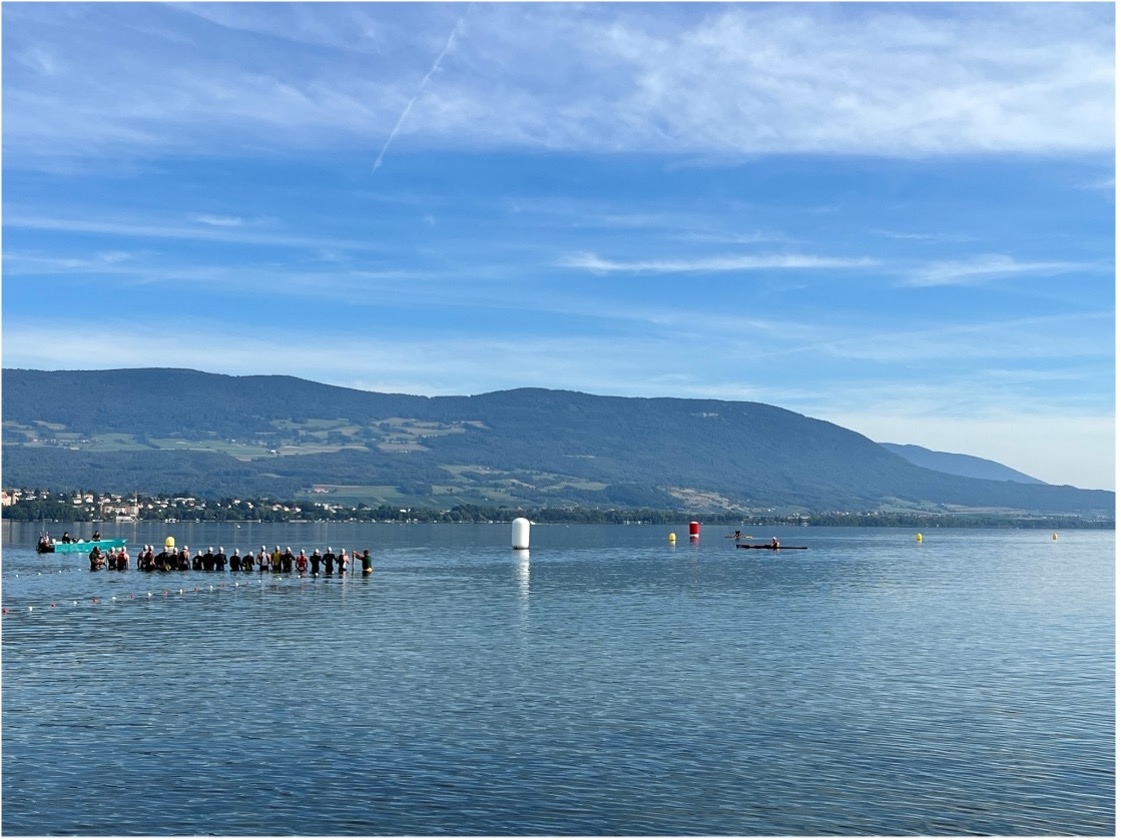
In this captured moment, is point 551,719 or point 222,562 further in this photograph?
point 222,562

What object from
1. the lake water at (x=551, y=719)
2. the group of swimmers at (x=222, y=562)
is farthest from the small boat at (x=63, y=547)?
the lake water at (x=551, y=719)

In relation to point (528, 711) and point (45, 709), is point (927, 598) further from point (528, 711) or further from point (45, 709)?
point (45, 709)

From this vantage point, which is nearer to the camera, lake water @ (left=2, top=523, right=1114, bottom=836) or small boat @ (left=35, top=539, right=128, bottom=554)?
lake water @ (left=2, top=523, right=1114, bottom=836)

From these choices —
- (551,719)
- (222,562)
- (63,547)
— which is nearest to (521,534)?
(63,547)

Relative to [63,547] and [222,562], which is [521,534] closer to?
[63,547]

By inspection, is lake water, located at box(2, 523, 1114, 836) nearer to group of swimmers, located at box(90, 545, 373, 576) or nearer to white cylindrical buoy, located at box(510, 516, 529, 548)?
group of swimmers, located at box(90, 545, 373, 576)

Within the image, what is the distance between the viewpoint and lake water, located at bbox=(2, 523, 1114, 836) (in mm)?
29062

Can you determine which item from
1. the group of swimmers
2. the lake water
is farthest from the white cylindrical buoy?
the lake water

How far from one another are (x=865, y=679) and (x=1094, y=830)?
21.1 m

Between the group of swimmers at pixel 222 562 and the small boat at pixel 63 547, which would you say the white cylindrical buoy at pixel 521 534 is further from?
the group of swimmers at pixel 222 562

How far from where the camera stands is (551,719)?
3953cm

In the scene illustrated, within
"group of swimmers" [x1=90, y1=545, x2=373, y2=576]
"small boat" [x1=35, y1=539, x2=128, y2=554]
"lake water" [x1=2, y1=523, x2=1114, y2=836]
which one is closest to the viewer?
"lake water" [x1=2, y1=523, x2=1114, y2=836]

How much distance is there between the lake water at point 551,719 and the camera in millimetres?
29062

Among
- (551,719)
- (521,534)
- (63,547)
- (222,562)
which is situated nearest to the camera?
Result: (551,719)
